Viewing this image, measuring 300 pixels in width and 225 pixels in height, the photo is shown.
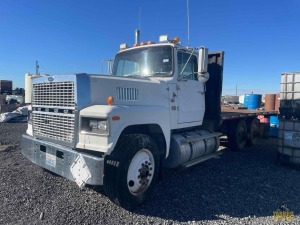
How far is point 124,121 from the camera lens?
3.72 meters

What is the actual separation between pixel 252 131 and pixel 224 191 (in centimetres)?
505

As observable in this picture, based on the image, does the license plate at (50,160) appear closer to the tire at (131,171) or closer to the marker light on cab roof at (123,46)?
the tire at (131,171)

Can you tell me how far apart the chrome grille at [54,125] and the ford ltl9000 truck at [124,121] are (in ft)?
0.05

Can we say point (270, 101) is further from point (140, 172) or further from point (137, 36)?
point (140, 172)

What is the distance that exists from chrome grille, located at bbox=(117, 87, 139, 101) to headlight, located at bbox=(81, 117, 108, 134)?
70cm

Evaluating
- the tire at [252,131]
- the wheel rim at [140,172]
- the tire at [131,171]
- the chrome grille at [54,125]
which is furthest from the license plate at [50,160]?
the tire at [252,131]

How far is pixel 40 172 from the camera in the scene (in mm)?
5434

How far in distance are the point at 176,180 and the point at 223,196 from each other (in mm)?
1065

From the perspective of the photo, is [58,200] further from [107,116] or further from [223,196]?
[223,196]

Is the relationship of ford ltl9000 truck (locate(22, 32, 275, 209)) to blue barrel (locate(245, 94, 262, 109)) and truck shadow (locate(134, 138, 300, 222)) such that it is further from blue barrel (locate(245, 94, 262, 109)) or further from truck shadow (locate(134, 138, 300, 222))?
blue barrel (locate(245, 94, 262, 109))

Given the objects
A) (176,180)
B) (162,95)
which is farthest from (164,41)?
(176,180)

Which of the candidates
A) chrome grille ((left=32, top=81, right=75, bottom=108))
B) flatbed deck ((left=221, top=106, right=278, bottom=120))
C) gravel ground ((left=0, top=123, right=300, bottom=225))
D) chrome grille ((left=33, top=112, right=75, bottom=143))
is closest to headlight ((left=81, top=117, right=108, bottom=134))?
chrome grille ((left=33, top=112, right=75, bottom=143))

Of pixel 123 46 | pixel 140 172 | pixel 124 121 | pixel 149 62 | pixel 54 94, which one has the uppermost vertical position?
pixel 123 46

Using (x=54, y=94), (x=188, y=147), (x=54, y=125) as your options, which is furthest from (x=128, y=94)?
(x=188, y=147)
